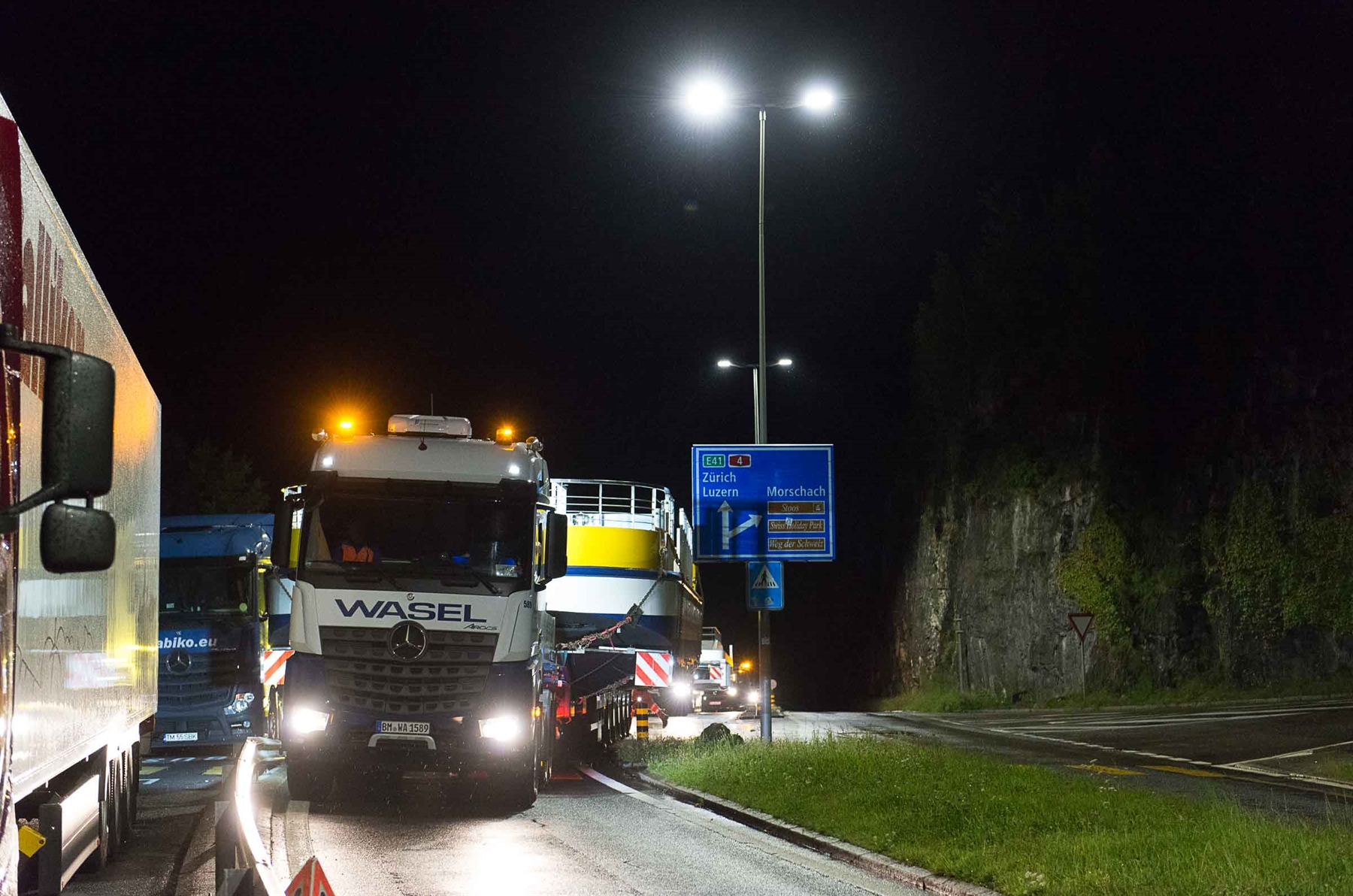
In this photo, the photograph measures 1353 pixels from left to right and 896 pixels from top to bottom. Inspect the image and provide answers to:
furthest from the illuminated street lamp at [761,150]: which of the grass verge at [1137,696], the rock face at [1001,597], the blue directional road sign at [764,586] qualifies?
the rock face at [1001,597]

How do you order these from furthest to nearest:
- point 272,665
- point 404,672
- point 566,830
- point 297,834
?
point 272,665, point 404,672, point 566,830, point 297,834

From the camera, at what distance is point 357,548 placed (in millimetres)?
15836

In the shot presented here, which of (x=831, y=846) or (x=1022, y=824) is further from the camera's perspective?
(x=831, y=846)

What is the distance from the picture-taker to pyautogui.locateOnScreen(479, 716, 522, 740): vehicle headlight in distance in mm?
15672

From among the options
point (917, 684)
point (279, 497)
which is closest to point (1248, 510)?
point (917, 684)

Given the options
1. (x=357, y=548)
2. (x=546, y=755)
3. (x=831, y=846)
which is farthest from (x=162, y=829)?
(x=831, y=846)

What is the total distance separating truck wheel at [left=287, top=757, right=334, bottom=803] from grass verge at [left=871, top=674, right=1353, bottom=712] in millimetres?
28940

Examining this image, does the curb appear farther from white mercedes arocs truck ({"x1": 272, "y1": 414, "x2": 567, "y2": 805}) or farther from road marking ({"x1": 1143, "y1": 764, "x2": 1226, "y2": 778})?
road marking ({"x1": 1143, "y1": 764, "x2": 1226, "y2": 778})

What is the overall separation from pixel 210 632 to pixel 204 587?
0.86m

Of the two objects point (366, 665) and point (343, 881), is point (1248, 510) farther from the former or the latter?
point (343, 881)

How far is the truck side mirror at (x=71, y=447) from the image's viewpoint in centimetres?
422

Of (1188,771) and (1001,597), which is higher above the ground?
(1001,597)

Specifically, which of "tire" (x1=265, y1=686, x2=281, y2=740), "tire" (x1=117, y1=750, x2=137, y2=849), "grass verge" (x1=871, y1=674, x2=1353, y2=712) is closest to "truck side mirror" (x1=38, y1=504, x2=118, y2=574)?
"tire" (x1=117, y1=750, x2=137, y2=849)

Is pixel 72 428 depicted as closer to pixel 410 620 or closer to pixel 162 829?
pixel 162 829
